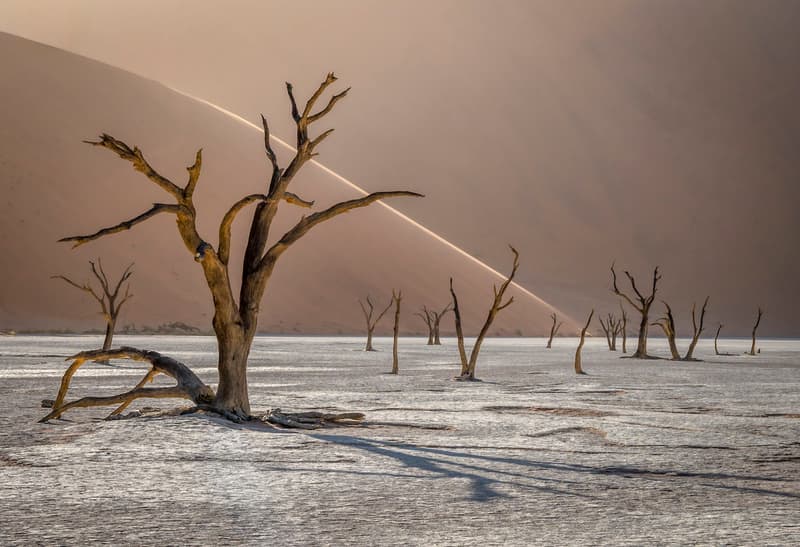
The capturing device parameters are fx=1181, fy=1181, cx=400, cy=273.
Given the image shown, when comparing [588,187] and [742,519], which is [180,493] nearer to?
[742,519]

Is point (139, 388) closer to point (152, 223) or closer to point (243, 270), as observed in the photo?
point (243, 270)

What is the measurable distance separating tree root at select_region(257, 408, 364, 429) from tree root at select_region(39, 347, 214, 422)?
70 cm

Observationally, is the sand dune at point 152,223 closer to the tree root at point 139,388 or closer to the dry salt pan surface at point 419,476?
the tree root at point 139,388

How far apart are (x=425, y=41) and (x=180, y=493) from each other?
437 ft

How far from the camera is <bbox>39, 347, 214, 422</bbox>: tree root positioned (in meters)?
11.6

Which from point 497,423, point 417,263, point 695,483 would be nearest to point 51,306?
point 417,263

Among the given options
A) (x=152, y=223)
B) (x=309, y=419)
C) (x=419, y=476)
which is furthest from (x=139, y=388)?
(x=152, y=223)

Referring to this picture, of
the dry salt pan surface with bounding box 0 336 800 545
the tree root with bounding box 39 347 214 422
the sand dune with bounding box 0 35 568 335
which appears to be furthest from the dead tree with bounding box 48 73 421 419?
the sand dune with bounding box 0 35 568 335

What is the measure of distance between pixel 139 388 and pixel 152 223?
71.2 metres

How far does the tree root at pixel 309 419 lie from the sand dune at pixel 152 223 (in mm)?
59493

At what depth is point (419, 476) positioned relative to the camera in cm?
834

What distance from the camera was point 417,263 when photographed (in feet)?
302

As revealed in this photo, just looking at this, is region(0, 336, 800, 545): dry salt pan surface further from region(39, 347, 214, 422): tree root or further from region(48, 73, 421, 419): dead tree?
region(48, 73, 421, 419): dead tree

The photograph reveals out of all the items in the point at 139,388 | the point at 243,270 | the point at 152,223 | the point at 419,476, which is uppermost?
the point at 152,223
